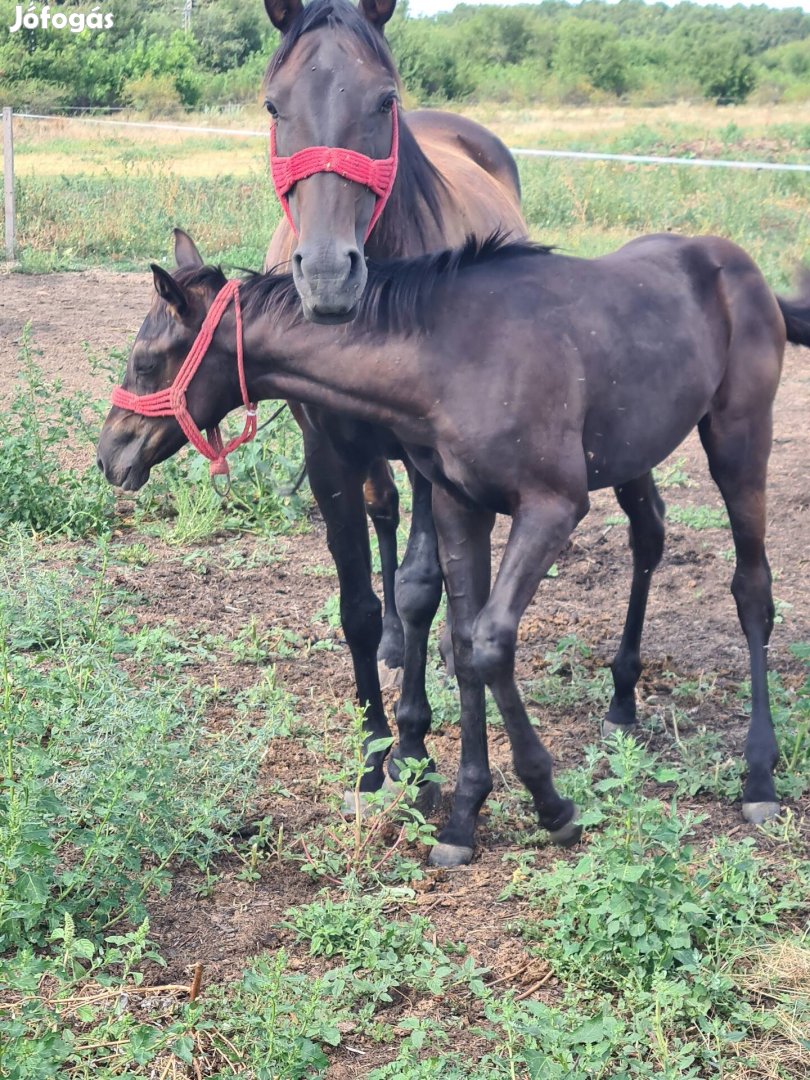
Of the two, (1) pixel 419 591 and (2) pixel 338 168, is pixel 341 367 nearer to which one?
(2) pixel 338 168

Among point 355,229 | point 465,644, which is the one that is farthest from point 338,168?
point 465,644

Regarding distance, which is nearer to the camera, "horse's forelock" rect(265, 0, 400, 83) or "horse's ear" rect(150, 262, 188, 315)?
"horse's ear" rect(150, 262, 188, 315)

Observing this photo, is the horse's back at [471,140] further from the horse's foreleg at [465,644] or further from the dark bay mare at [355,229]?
the horse's foreleg at [465,644]

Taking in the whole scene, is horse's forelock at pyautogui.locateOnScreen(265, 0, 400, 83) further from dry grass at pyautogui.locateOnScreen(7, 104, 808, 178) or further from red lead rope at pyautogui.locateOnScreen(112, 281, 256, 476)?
dry grass at pyautogui.locateOnScreen(7, 104, 808, 178)

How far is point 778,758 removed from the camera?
4.09 m

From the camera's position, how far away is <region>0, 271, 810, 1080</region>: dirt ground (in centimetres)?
328

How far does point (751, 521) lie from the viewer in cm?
423

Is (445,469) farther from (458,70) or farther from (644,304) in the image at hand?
(458,70)

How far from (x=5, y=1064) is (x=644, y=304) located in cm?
282

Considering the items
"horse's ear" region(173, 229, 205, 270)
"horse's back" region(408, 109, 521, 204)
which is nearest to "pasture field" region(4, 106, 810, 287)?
"horse's back" region(408, 109, 521, 204)

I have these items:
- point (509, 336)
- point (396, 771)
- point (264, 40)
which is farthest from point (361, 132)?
point (264, 40)

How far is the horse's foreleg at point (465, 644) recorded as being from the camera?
3.71 m

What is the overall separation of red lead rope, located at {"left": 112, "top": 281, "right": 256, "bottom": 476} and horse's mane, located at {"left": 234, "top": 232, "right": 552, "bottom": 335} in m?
0.06

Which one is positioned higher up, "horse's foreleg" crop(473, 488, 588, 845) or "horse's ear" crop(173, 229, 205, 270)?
"horse's ear" crop(173, 229, 205, 270)
